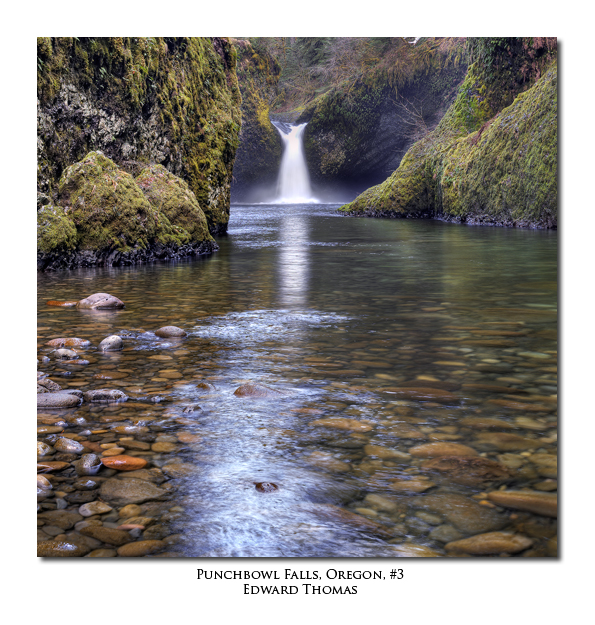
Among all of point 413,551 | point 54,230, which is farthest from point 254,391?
point 54,230

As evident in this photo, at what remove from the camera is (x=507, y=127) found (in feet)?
60.3

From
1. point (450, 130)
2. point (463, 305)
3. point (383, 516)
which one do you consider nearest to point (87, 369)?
point (383, 516)

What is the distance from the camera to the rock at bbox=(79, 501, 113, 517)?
2.15 metres

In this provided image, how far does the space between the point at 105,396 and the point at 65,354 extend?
3.33 ft

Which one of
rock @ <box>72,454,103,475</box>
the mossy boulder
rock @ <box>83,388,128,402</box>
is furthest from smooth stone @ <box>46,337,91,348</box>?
the mossy boulder

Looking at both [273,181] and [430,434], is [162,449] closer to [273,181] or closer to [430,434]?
[430,434]

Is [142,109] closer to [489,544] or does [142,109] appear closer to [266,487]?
[266,487]

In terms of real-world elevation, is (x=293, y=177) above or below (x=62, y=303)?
above

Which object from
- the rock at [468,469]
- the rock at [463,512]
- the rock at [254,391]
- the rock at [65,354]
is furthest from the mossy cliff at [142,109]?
the rock at [463,512]

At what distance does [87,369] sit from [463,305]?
3.55 metres

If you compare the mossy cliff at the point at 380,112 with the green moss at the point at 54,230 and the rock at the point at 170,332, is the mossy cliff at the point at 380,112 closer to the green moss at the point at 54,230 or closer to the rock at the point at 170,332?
the green moss at the point at 54,230

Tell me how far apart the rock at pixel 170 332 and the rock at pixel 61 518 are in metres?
2.61

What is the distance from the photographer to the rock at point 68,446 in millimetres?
2637

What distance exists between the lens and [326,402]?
10.7ft
